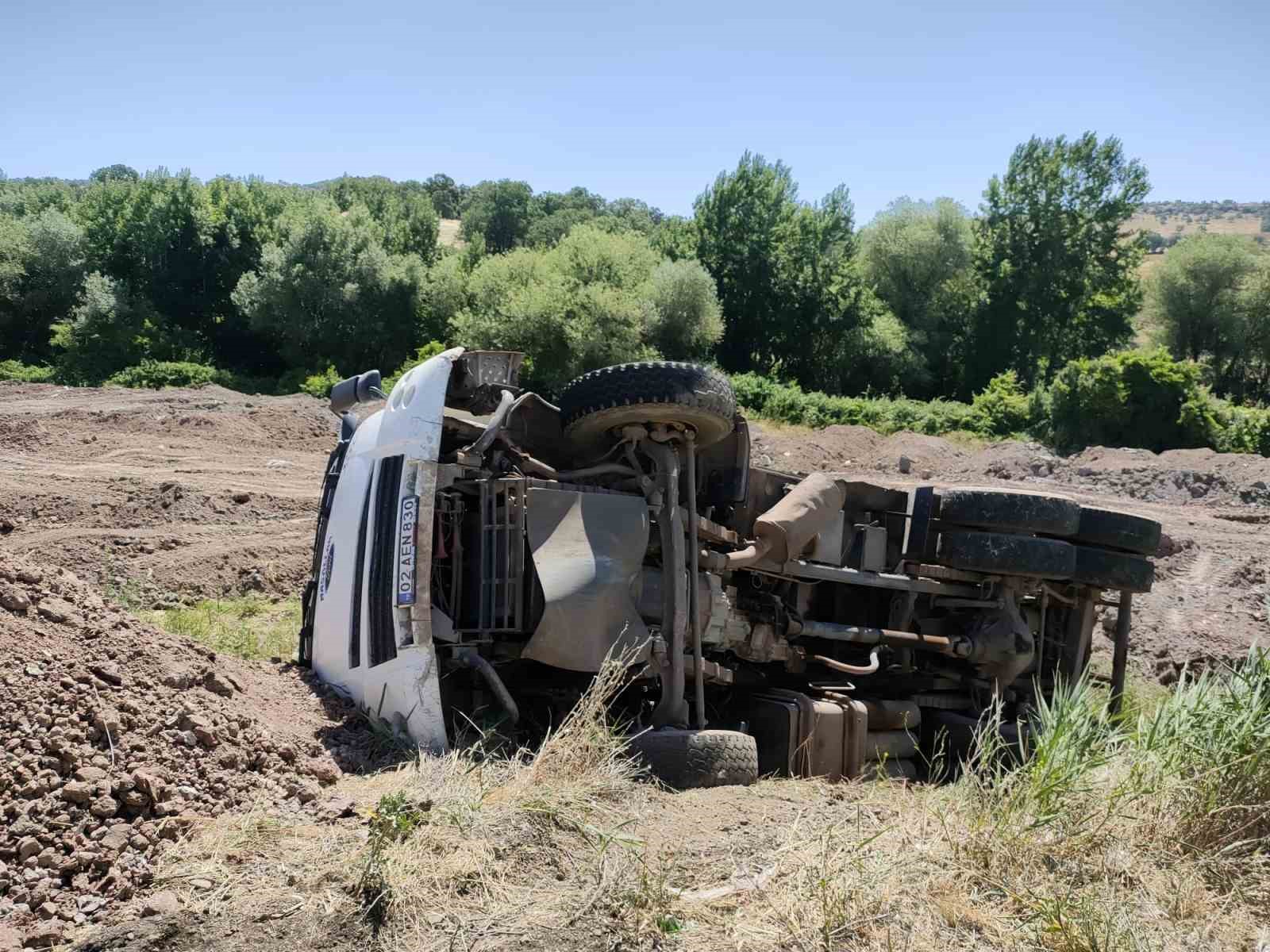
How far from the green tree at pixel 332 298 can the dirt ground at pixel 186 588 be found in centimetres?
1278

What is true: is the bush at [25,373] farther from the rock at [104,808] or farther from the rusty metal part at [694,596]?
the rock at [104,808]

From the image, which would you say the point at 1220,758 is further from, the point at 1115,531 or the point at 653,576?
the point at 1115,531

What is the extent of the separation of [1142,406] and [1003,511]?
2391 centimetres

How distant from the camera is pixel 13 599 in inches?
199

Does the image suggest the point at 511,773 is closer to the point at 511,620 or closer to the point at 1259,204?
the point at 511,620

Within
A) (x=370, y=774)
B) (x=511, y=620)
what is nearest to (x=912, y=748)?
(x=511, y=620)

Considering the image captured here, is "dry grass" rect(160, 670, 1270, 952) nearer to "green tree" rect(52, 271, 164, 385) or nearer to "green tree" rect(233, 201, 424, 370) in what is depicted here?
"green tree" rect(233, 201, 424, 370)

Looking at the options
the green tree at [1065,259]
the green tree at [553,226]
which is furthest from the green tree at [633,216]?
the green tree at [1065,259]

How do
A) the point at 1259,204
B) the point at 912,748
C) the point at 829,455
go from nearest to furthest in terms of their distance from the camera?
the point at 912,748
the point at 829,455
the point at 1259,204

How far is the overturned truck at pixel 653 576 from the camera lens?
5.59 meters

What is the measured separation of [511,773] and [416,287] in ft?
118

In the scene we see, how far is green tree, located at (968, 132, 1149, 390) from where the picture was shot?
46.2m

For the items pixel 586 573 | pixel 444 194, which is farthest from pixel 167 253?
pixel 444 194

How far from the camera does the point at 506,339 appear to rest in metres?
33.8
